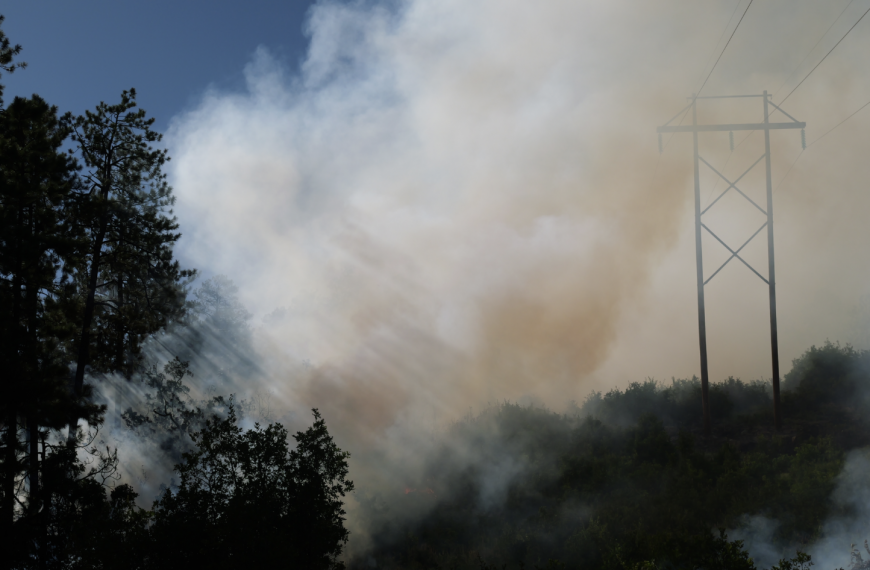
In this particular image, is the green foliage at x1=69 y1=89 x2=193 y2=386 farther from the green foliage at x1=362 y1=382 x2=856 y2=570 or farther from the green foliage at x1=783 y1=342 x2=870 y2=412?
the green foliage at x1=783 y1=342 x2=870 y2=412

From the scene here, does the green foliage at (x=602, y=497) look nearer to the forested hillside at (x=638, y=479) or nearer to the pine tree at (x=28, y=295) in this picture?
the forested hillside at (x=638, y=479)

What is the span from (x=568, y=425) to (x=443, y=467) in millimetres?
6635

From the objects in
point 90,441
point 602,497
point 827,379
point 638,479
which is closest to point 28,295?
point 90,441

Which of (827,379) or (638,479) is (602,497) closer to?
(638,479)

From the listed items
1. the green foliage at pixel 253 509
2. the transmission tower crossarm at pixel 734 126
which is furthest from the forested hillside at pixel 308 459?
the transmission tower crossarm at pixel 734 126

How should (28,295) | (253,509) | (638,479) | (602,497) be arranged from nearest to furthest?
(253,509) → (28,295) → (602,497) → (638,479)

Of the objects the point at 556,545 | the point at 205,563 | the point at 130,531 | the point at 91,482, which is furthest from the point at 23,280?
the point at 556,545

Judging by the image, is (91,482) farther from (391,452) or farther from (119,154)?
(391,452)

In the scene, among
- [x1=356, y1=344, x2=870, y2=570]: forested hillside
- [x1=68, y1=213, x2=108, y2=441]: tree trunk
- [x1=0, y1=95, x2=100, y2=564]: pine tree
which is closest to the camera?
[x1=0, y1=95, x2=100, y2=564]: pine tree

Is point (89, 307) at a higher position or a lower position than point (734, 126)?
lower

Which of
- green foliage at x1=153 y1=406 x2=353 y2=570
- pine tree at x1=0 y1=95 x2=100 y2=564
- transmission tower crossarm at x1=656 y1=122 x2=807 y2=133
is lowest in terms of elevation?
green foliage at x1=153 y1=406 x2=353 y2=570

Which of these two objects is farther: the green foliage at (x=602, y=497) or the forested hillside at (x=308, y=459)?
the green foliage at (x=602, y=497)

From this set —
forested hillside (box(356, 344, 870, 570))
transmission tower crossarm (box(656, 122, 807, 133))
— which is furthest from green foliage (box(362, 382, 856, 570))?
transmission tower crossarm (box(656, 122, 807, 133))

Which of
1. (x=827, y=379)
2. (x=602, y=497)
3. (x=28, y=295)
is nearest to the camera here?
(x=28, y=295)
